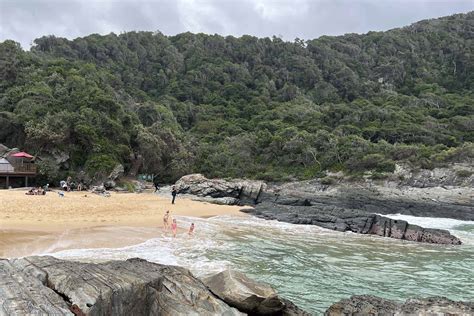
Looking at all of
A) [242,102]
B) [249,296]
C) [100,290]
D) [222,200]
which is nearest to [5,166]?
[222,200]

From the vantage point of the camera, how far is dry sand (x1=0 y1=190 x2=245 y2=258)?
→ 549 inches

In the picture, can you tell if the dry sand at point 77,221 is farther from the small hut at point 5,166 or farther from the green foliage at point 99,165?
the green foliage at point 99,165

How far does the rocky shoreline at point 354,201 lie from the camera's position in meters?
23.3

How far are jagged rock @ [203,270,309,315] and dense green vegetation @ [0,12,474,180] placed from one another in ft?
109

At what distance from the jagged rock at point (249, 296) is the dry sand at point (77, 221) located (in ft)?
26.1

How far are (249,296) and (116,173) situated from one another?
34054 mm

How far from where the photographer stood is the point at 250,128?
72.2 m

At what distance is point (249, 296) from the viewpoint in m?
6.88

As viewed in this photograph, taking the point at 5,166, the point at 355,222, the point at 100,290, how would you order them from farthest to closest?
the point at 5,166 < the point at 355,222 < the point at 100,290

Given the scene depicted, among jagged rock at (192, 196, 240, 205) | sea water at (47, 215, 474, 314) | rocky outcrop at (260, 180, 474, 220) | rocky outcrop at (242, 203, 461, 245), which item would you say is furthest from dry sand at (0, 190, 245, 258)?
rocky outcrop at (260, 180, 474, 220)

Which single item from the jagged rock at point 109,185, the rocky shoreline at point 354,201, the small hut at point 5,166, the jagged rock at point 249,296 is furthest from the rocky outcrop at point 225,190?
the jagged rock at point 249,296

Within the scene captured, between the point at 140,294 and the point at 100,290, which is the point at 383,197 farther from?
the point at 100,290

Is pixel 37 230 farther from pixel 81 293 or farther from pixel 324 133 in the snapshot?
pixel 324 133

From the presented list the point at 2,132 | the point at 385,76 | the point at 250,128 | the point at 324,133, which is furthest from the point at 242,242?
the point at 385,76
